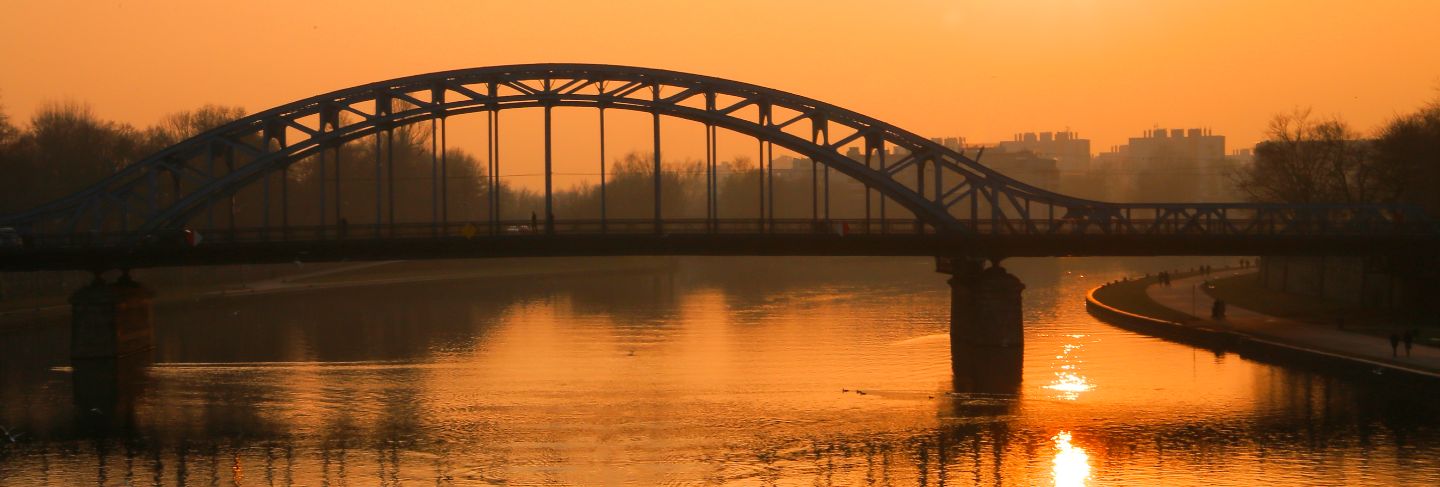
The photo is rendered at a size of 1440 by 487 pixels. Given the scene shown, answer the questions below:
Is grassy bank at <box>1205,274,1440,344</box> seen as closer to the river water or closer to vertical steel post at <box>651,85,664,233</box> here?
the river water

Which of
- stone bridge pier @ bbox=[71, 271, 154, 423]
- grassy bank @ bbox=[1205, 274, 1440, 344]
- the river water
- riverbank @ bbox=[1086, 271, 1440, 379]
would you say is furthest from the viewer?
grassy bank @ bbox=[1205, 274, 1440, 344]

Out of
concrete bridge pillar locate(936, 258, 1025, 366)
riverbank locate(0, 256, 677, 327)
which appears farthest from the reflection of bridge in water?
riverbank locate(0, 256, 677, 327)

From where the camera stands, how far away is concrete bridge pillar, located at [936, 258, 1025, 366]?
66875mm

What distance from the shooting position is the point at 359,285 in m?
118

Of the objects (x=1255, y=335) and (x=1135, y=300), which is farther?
(x=1135, y=300)

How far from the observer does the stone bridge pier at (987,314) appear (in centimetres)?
6656

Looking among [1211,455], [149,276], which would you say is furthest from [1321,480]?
[149,276]

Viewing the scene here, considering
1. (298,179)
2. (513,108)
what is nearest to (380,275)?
(298,179)

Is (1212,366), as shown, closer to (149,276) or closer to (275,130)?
(275,130)

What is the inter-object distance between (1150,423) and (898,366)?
14.7 metres

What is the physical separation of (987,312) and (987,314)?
0.08 m

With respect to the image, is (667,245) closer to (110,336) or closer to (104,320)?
(110,336)

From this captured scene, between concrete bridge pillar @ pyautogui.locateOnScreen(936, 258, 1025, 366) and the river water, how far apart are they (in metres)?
1.53

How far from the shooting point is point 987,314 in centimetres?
6706
